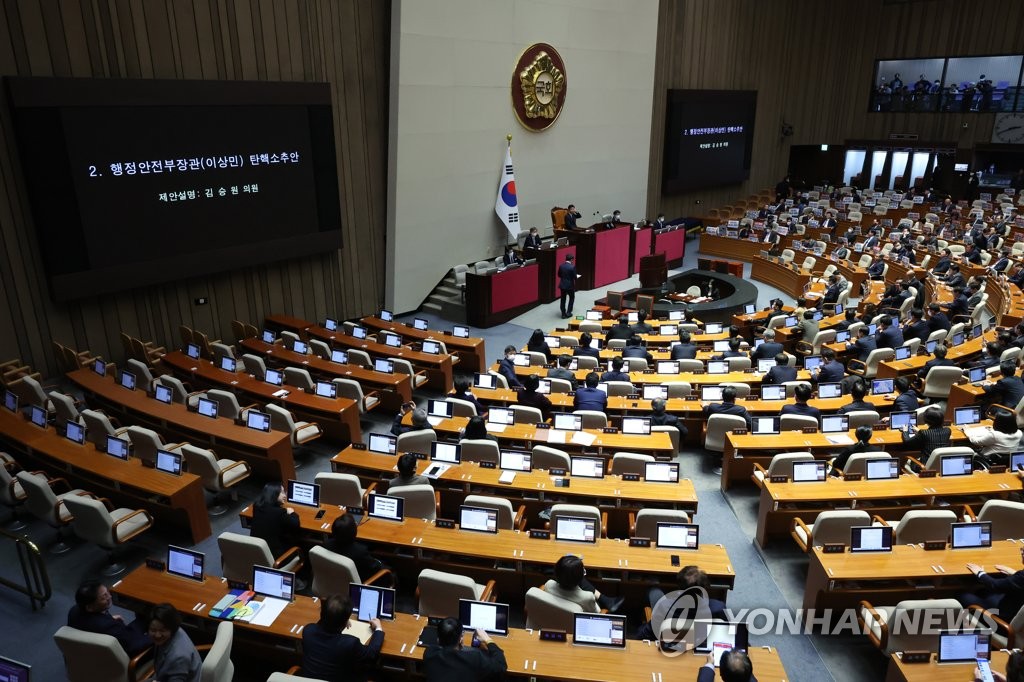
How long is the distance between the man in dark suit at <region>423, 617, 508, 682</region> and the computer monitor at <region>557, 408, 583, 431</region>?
4.03 m

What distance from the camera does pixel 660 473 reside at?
6.84 meters

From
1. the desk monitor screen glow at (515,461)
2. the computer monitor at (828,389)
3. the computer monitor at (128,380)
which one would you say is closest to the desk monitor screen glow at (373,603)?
the desk monitor screen glow at (515,461)

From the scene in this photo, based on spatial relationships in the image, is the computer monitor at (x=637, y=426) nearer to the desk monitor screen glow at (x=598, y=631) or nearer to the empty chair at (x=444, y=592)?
the empty chair at (x=444, y=592)

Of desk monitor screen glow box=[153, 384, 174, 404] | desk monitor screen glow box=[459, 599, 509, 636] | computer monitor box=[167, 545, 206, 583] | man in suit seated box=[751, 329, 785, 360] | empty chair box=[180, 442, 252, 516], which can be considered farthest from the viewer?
man in suit seated box=[751, 329, 785, 360]

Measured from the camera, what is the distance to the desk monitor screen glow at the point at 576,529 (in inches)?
228

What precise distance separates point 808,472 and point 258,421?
6.03 m

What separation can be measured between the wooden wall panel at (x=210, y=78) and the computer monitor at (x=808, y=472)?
398 inches

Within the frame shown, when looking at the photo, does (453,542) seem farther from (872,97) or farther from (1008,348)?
(872,97)

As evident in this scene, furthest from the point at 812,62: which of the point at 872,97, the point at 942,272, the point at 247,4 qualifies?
the point at 247,4

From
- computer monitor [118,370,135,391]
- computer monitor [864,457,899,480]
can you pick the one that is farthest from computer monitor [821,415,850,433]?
computer monitor [118,370,135,391]

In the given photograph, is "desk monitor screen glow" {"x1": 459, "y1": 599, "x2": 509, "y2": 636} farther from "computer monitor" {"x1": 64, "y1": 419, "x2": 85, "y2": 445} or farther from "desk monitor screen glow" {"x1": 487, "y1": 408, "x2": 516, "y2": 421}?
"computer monitor" {"x1": 64, "y1": 419, "x2": 85, "y2": 445}

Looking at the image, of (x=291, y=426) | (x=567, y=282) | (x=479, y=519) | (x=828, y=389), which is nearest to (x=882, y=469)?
(x=828, y=389)

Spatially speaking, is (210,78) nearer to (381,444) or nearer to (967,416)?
(381,444)

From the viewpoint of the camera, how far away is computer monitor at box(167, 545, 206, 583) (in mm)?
5336
